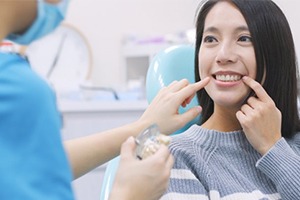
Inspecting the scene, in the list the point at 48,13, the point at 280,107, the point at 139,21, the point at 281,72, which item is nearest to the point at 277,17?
the point at 281,72

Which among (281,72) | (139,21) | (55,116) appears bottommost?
(139,21)

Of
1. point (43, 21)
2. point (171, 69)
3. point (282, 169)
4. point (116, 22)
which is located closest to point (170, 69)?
point (171, 69)

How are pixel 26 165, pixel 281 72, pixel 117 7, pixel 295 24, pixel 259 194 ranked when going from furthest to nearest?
1. pixel 117 7
2. pixel 295 24
3. pixel 281 72
4. pixel 259 194
5. pixel 26 165

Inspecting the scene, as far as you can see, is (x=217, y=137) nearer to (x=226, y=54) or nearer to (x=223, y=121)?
(x=223, y=121)

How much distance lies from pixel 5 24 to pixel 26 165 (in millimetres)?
166

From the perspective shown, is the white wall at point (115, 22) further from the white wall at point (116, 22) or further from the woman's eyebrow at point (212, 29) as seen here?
the woman's eyebrow at point (212, 29)

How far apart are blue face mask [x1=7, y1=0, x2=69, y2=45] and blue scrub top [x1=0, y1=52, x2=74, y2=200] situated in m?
0.05

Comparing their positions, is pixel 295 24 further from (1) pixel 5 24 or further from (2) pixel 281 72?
(1) pixel 5 24

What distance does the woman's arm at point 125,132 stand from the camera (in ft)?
3.25

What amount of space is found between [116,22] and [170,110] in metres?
2.16

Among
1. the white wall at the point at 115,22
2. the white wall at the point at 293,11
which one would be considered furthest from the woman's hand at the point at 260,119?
the white wall at the point at 115,22

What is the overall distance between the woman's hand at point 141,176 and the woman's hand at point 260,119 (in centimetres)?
49

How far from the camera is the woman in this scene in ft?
3.96

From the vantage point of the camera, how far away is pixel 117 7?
10.4 ft
